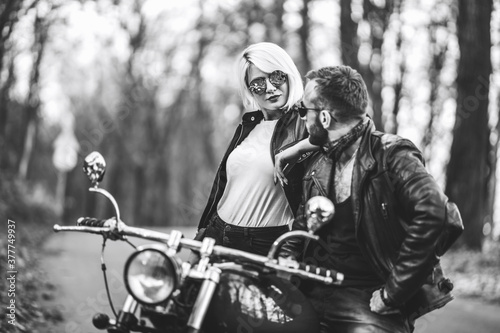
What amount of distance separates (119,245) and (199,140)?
17020 mm

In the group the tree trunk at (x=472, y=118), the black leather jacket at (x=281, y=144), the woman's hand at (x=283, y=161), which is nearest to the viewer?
the woman's hand at (x=283, y=161)

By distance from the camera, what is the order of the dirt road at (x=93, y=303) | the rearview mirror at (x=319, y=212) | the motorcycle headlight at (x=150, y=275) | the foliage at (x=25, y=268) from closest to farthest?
the motorcycle headlight at (x=150, y=275) → the rearview mirror at (x=319, y=212) → the foliage at (x=25, y=268) → the dirt road at (x=93, y=303)

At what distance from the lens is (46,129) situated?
107 ft

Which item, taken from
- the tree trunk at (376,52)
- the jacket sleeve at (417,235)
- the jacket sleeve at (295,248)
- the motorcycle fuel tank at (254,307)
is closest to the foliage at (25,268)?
the jacket sleeve at (295,248)

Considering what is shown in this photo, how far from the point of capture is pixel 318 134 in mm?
2867

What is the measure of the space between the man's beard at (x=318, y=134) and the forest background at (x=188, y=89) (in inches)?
256

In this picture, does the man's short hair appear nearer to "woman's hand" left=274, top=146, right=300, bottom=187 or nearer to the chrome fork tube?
"woman's hand" left=274, top=146, right=300, bottom=187

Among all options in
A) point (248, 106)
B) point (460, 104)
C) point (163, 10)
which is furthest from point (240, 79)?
point (163, 10)

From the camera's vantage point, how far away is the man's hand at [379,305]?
102 inches

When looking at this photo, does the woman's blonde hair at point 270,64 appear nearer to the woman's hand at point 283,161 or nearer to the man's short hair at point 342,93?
the woman's hand at point 283,161

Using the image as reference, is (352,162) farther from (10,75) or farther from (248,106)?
(10,75)

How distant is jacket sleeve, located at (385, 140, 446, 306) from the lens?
8.09 ft

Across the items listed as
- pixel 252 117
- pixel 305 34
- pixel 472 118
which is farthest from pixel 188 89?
pixel 252 117

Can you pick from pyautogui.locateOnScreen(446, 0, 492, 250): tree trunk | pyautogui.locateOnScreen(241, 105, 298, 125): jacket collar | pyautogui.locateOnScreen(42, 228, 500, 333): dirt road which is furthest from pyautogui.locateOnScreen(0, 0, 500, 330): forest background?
pyautogui.locateOnScreen(241, 105, 298, 125): jacket collar
